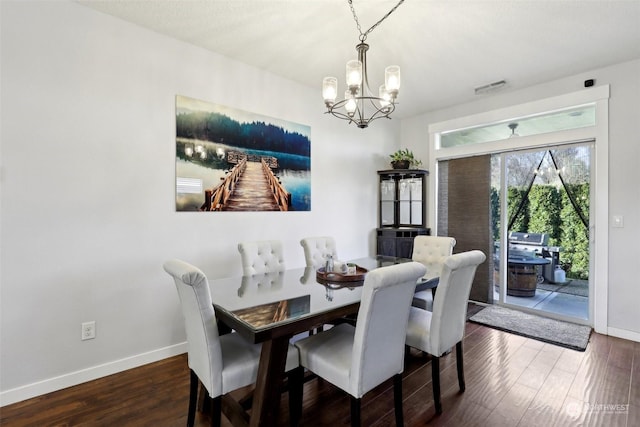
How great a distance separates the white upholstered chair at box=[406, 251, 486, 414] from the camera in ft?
6.39

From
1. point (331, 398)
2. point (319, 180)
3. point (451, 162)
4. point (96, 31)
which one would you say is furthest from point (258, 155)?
point (451, 162)

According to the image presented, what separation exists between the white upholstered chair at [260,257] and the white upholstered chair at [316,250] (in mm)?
287

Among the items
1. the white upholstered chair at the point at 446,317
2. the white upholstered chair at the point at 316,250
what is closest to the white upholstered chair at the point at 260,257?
the white upholstered chair at the point at 316,250

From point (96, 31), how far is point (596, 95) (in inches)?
187

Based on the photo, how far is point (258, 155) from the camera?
10.9 ft

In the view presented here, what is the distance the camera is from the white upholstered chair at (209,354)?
1545 mm

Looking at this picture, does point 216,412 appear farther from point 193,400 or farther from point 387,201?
point 387,201

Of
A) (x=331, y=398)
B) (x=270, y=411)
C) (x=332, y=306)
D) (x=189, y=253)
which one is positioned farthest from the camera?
(x=189, y=253)

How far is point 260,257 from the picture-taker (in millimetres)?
2746

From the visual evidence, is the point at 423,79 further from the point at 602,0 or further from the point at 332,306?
the point at 332,306

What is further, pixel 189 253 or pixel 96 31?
pixel 189 253

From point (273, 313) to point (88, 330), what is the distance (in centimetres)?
171

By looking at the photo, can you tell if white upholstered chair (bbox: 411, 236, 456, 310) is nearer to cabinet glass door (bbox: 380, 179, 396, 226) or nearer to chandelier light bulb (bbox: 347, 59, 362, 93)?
cabinet glass door (bbox: 380, 179, 396, 226)

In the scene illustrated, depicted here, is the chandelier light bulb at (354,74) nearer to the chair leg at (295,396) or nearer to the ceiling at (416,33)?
the ceiling at (416,33)
